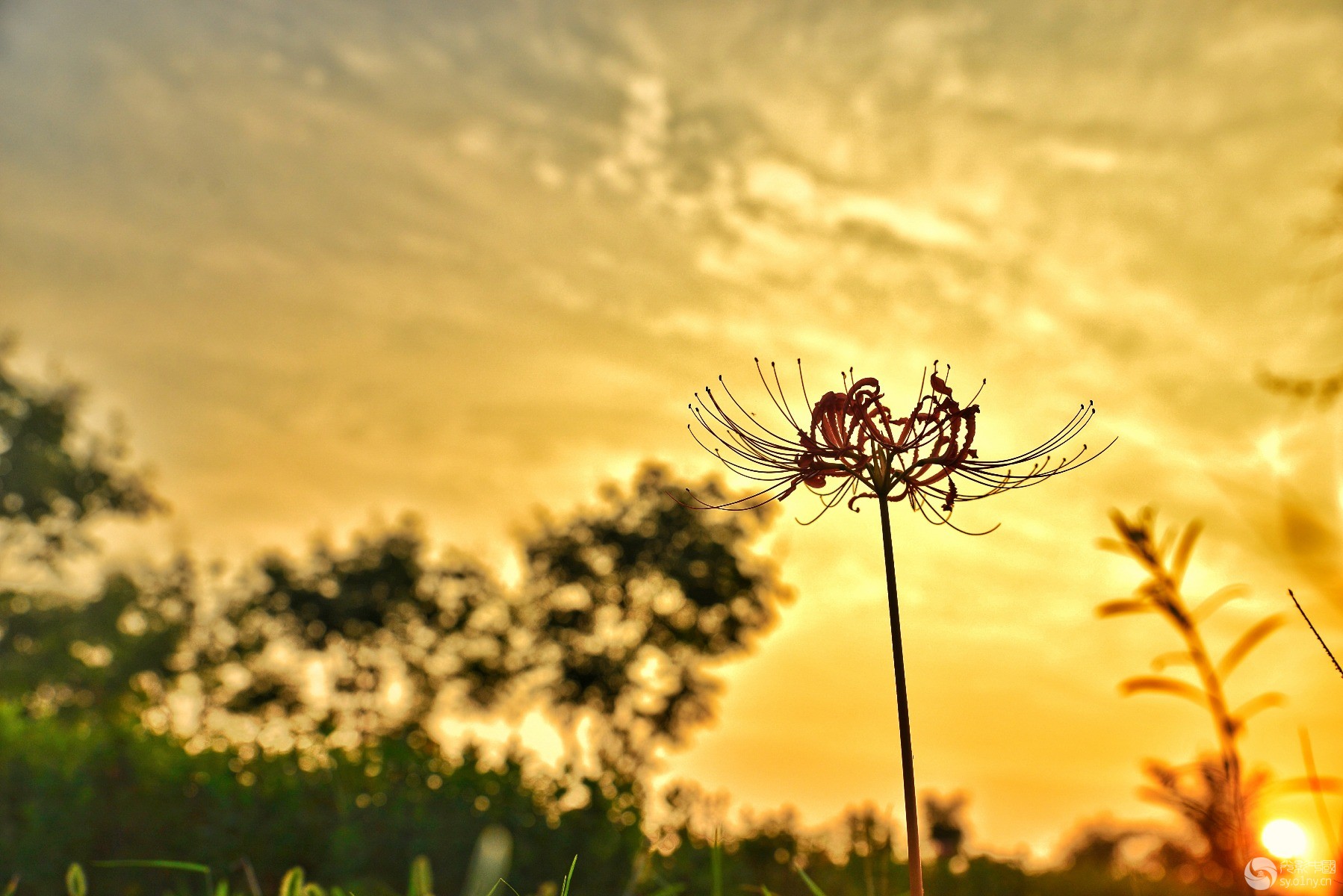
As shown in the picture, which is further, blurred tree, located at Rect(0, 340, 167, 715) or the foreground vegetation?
blurred tree, located at Rect(0, 340, 167, 715)

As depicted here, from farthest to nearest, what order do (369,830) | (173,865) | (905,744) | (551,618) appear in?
(551,618) → (369,830) → (173,865) → (905,744)

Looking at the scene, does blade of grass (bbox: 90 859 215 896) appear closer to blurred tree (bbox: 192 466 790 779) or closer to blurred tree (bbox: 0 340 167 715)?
blurred tree (bbox: 192 466 790 779)

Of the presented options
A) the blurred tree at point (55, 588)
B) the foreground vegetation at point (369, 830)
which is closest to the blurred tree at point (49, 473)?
the blurred tree at point (55, 588)

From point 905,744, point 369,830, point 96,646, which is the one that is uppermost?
point 96,646

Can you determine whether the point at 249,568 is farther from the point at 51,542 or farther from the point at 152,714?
the point at 152,714

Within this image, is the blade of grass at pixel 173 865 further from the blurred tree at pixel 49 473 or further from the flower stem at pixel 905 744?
the blurred tree at pixel 49 473

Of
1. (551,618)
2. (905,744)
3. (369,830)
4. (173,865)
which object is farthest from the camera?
(551,618)

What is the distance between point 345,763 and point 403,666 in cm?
2636

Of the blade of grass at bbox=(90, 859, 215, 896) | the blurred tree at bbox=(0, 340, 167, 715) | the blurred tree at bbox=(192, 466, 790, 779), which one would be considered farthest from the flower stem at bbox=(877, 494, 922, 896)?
the blurred tree at bbox=(0, 340, 167, 715)

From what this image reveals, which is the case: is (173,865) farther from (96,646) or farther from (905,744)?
(96,646)

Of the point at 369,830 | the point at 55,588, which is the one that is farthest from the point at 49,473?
the point at 369,830

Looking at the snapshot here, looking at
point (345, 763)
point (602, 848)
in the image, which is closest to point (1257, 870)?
point (602, 848)

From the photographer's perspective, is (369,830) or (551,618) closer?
(369,830)

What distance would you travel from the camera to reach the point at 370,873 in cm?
883
